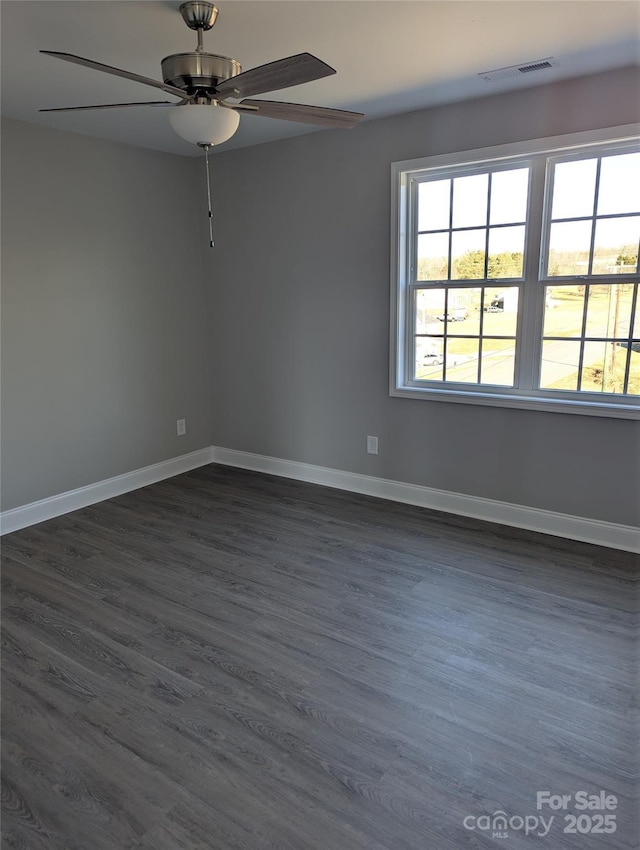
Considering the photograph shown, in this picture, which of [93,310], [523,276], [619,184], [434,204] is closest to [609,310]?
[523,276]

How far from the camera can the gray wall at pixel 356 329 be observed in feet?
10.3

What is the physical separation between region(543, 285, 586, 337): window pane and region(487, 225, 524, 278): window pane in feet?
0.80

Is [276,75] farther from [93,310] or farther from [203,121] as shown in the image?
[93,310]

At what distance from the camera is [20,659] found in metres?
2.34

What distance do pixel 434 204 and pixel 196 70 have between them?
2.05 m

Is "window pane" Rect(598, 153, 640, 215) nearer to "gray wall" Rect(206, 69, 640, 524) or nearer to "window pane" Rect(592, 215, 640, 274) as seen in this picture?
"window pane" Rect(592, 215, 640, 274)

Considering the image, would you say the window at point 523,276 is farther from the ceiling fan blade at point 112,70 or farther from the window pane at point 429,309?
the ceiling fan blade at point 112,70

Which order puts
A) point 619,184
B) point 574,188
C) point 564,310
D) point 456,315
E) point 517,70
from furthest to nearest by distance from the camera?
point 456,315
point 564,310
point 574,188
point 619,184
point 517,70

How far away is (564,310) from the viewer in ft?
10.5

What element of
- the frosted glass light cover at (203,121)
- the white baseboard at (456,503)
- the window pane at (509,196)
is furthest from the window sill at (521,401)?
the frosted glass light cover at (203,121)

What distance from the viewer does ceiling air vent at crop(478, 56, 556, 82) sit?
266 cm

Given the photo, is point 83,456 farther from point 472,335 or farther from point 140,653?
point 472,335

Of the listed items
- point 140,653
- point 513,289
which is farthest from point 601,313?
point 140,653

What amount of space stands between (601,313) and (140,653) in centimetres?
289
